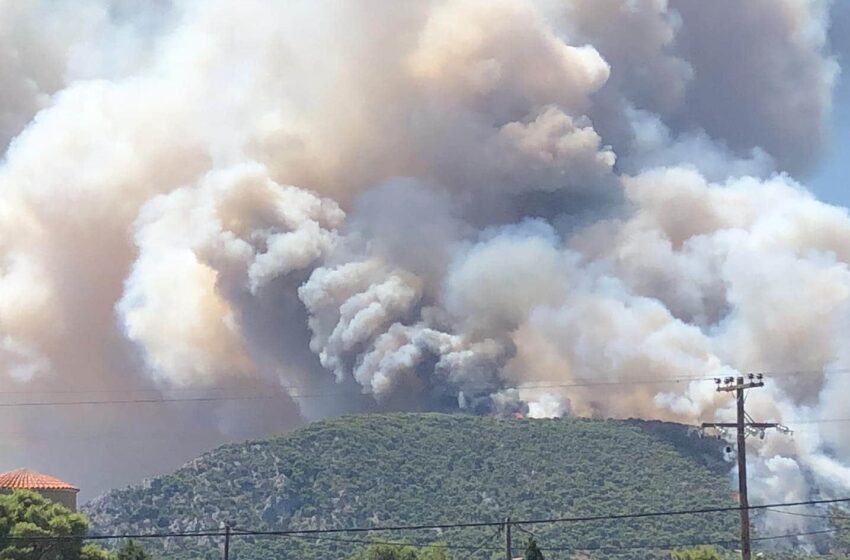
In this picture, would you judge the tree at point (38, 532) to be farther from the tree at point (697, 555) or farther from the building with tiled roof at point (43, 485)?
the tree at point (697, 555)

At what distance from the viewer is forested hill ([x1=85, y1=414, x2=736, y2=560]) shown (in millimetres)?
100062

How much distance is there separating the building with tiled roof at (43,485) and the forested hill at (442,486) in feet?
54.4

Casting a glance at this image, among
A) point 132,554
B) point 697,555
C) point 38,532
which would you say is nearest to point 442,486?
point 697,555

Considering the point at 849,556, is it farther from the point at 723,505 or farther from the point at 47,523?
the point at 47,523

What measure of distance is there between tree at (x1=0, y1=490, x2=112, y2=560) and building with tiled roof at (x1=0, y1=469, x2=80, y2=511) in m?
10.7

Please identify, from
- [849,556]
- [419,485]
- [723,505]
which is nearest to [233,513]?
[419,485]

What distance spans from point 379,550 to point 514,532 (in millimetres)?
34138

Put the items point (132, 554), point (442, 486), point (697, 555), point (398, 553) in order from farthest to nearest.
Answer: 1. point (442, 486)
2. point (398, 553)
3. point (697, 555)
4. point (132, 554)

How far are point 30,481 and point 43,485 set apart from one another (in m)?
0.82

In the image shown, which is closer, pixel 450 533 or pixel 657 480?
pixel 450 533

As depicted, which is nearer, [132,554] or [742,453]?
[742,453]

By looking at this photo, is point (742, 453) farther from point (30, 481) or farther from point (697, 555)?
point (30, 481)

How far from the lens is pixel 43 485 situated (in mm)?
80500

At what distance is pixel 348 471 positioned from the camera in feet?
371
